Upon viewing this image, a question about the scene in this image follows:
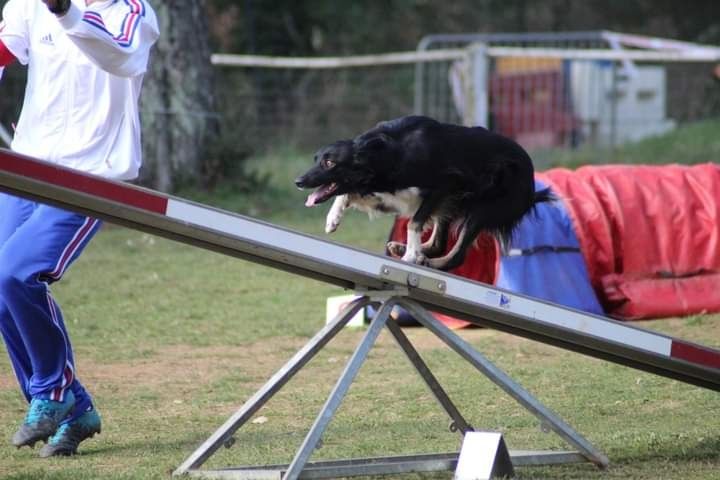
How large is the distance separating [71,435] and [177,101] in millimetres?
7218

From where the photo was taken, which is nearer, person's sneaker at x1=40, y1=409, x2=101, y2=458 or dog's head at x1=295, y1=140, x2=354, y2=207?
person's sneaker at x1=40, y1=409, x2=101, y2=458

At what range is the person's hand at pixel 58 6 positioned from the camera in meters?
3.69

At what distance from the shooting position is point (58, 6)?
370 cm

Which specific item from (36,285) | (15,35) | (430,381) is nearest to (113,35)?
(15,35)

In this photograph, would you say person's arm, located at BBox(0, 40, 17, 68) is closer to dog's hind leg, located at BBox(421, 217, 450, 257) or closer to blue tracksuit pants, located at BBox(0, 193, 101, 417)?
blue tracksuit pants, located at BBox(0, 193, 101, 417)

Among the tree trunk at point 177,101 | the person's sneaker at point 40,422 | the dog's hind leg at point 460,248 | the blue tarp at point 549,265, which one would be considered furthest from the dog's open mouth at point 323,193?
→ the tree trunk at point 177,101

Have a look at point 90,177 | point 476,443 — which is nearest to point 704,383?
point 476,443

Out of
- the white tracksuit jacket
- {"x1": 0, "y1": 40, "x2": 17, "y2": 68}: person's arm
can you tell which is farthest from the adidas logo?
{"x1": 0, "y1": 40, "x2": 17, "y2": 68}: person's arm

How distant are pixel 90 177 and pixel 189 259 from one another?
19.6 feet

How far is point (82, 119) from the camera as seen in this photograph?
4.29 m

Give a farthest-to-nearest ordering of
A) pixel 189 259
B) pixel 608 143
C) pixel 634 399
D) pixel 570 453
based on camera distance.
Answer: pixel 608 143 → pixel 189 259 → pixel 634 399 → pixel 570 453

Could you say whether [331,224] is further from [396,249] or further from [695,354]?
[695,354]

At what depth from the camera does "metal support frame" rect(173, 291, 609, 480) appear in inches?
152

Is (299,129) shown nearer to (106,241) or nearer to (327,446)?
(106,241)
